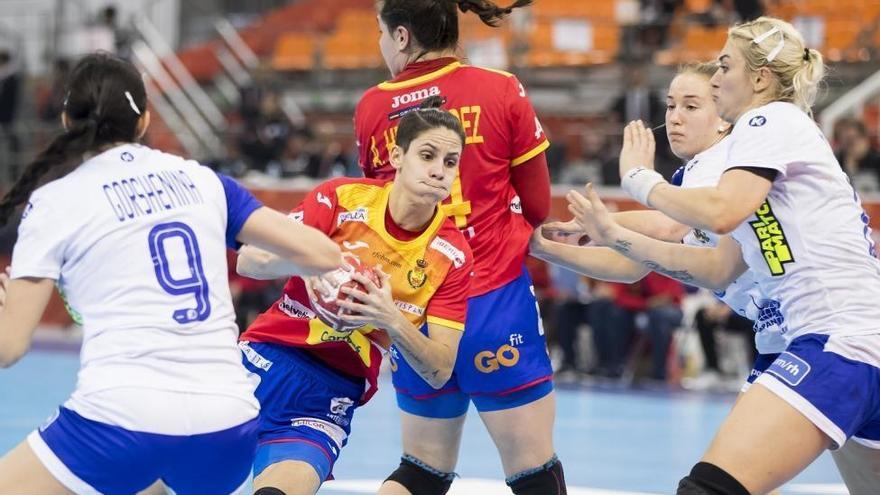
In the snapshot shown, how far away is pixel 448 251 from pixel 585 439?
484 centimetres

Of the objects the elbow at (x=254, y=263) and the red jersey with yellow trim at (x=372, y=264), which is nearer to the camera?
the elbow at (x=254, y=263)

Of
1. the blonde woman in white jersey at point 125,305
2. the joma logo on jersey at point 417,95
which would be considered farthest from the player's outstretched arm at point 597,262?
the blonde woman in white jersey at point 125,305

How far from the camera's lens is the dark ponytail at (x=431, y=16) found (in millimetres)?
4723

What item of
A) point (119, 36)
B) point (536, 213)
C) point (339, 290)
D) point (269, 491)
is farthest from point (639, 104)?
point (269, 491)

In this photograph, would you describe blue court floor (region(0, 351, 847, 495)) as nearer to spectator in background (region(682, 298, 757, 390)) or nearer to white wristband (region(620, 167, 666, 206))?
spectator in background (region(682, 298, 757, 390))

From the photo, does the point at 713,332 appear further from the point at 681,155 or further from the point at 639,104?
the point at 681,155

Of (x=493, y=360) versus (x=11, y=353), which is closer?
(x=11, y=353)

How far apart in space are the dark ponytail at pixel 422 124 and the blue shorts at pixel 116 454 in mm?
1401

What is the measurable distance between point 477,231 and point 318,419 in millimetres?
883

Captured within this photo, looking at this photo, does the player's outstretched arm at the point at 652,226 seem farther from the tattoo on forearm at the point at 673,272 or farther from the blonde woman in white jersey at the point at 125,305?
the blonde woman in white jersey at the point at 125,305

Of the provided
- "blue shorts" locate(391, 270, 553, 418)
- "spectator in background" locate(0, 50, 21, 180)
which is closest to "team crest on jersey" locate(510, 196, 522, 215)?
"blue shorts" locate(391, 270, 553, 418)

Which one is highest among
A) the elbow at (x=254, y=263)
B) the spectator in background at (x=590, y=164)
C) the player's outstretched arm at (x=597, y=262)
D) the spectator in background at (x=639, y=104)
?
the elbow at (x=254, y=263)

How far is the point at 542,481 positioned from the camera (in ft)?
15.8

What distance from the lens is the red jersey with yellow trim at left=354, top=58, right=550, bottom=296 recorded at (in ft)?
15.7
